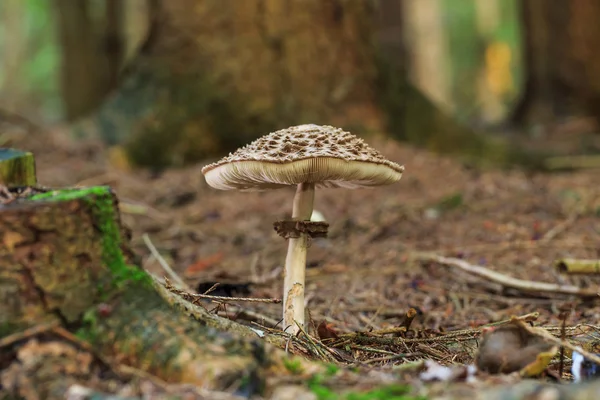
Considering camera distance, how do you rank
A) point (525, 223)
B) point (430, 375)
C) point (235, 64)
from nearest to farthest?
1. point (430, 375)
2. point (525, 223)
3. point (235, 64)

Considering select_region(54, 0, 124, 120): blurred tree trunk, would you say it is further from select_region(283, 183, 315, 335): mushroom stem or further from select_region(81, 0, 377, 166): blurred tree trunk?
select_region(283, 183, 315, 335): mushroom stem

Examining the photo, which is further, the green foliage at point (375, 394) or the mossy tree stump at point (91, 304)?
the mossy tree stump at point (91, 304)

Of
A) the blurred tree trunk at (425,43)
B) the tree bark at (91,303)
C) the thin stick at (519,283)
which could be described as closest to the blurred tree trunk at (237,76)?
the thin stick at (519,283)

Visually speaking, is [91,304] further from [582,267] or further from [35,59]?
[35,59]

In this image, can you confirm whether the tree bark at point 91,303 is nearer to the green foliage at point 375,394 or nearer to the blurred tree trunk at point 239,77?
the green foliage at point 375,394

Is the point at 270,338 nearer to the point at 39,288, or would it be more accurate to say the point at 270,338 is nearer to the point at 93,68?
the point at 39,288

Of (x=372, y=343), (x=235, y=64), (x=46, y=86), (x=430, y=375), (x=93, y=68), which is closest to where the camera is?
(x=430, y=375)

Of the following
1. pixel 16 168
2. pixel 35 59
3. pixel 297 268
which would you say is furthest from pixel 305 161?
pixel 35 59

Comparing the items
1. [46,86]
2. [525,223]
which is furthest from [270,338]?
[46,86]

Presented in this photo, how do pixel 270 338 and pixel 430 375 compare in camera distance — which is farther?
pixel 270 338
